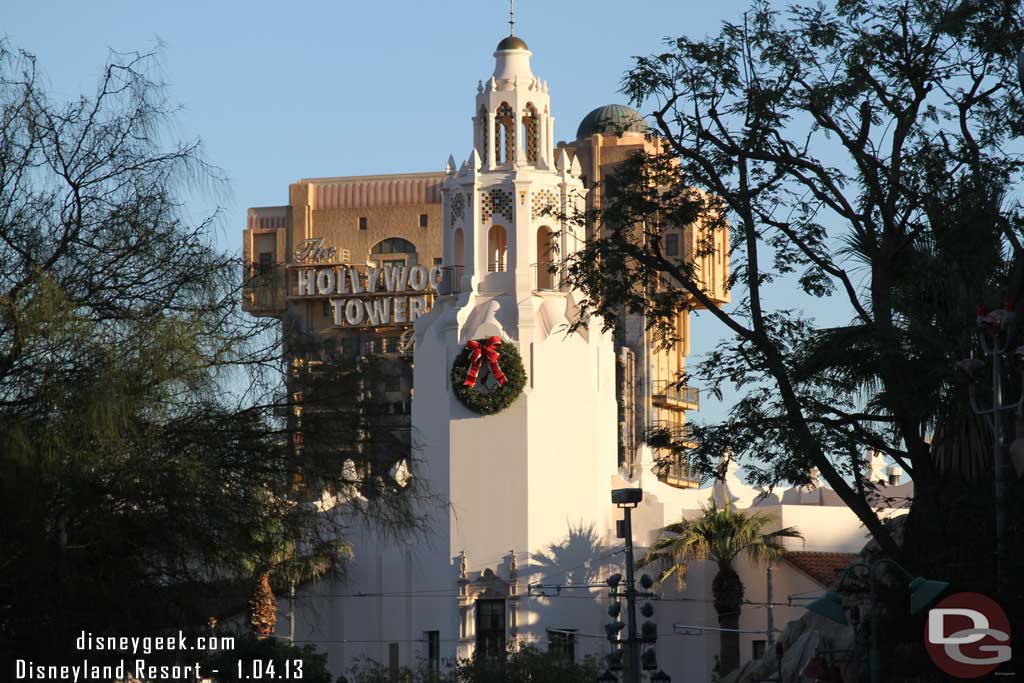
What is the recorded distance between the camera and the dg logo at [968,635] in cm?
2370

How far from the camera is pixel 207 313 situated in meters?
20.5

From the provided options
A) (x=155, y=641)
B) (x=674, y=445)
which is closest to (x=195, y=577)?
(x=155, y=641)

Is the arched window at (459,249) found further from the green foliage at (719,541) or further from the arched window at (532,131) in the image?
the green foliage at (719,541)

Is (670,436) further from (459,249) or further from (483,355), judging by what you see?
(459,249)

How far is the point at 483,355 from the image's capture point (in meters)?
70.1

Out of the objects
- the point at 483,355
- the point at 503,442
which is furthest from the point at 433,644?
the point at 483,355

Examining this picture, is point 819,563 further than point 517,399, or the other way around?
point 517,399

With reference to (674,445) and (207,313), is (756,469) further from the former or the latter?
(207,313)

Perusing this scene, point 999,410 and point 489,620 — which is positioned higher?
point 999,410

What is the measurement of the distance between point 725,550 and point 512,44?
2114 cm

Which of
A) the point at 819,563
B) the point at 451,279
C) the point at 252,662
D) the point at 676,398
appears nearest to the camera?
the point at 252,662

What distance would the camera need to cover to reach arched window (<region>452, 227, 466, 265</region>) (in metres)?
72.2

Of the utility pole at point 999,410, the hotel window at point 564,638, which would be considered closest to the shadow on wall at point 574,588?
the hotel window at point 564,638

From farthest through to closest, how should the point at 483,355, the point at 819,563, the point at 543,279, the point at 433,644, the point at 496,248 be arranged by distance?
the point at 496,248 < the point at 543,279 < the point at 483,355 < the point at 433,644 < the point at 819,563
